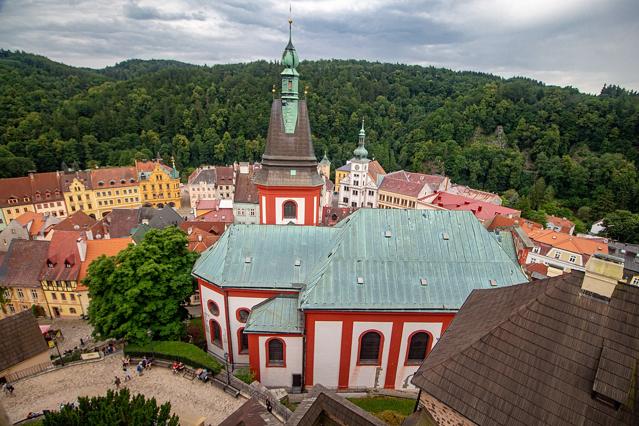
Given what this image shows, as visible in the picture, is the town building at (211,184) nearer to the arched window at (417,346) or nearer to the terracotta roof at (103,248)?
the terracotta roof at (103,248)

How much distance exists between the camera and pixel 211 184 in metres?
72.7

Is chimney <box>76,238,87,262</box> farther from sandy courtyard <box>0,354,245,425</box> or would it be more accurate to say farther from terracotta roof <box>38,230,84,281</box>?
sandy courtyard <box>0,354,245,425</box>

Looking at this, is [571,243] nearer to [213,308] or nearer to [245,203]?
[245,203]

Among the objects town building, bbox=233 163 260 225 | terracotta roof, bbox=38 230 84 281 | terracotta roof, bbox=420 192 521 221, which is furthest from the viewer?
terracotta roof, bbox=420 192 521 221

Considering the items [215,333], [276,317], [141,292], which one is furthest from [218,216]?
[276,317]

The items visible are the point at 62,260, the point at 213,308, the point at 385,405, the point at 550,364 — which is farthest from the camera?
the point at 62,260

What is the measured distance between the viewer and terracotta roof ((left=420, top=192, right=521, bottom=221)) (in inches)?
2226

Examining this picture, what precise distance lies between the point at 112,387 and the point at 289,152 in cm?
1656

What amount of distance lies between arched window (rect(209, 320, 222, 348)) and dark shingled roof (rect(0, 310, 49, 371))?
931cm

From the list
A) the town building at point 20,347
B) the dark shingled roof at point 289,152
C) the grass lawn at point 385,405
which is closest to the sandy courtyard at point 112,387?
the town building at point 20,347

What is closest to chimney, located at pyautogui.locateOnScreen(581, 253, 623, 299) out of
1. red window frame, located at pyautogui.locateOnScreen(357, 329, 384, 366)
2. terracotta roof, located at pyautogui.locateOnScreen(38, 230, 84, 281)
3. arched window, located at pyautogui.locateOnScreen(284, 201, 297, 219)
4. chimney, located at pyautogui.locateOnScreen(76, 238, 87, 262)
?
red window frame, located at pyautogui.locateOnScreen(357, 329, 384, 366)

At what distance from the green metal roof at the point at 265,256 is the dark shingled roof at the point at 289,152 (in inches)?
146

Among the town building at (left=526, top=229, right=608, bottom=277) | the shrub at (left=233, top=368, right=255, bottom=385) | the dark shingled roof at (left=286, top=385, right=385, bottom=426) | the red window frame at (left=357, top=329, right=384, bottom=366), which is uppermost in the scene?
the dark shingled roof at (left=286, top=385, right=385, bottom=426)

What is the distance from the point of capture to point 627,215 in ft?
204
